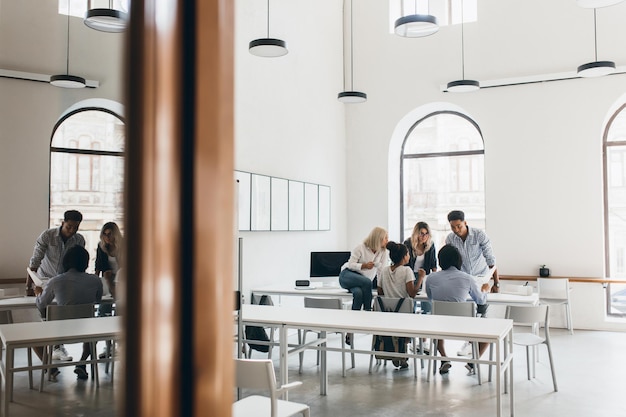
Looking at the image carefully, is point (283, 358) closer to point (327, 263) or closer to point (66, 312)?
point (327, 263)

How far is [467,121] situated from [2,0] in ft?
A: 30.4

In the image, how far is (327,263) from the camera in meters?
7.29

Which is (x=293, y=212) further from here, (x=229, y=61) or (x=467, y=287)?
(x=229, y=61)

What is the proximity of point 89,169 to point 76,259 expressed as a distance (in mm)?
62

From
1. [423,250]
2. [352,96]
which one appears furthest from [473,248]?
[352,96]

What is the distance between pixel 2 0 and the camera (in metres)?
0.40

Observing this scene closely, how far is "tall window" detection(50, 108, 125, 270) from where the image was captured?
34cm

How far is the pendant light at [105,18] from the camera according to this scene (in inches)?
13.6

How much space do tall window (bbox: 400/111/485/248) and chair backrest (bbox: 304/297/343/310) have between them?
417 centimetres

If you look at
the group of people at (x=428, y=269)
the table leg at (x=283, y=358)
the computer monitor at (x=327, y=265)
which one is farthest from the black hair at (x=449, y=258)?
the computer monitor at (x=327, y=265)

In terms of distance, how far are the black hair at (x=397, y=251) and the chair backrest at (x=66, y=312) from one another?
17.2 feet

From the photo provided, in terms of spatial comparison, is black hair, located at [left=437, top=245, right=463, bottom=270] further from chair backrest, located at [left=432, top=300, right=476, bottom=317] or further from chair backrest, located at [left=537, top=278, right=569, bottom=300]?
chair backrest, located at [left=537, top=278, right=569, bottom=300]

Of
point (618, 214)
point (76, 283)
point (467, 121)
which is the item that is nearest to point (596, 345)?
point (618, 214)

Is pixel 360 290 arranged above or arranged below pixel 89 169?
below
